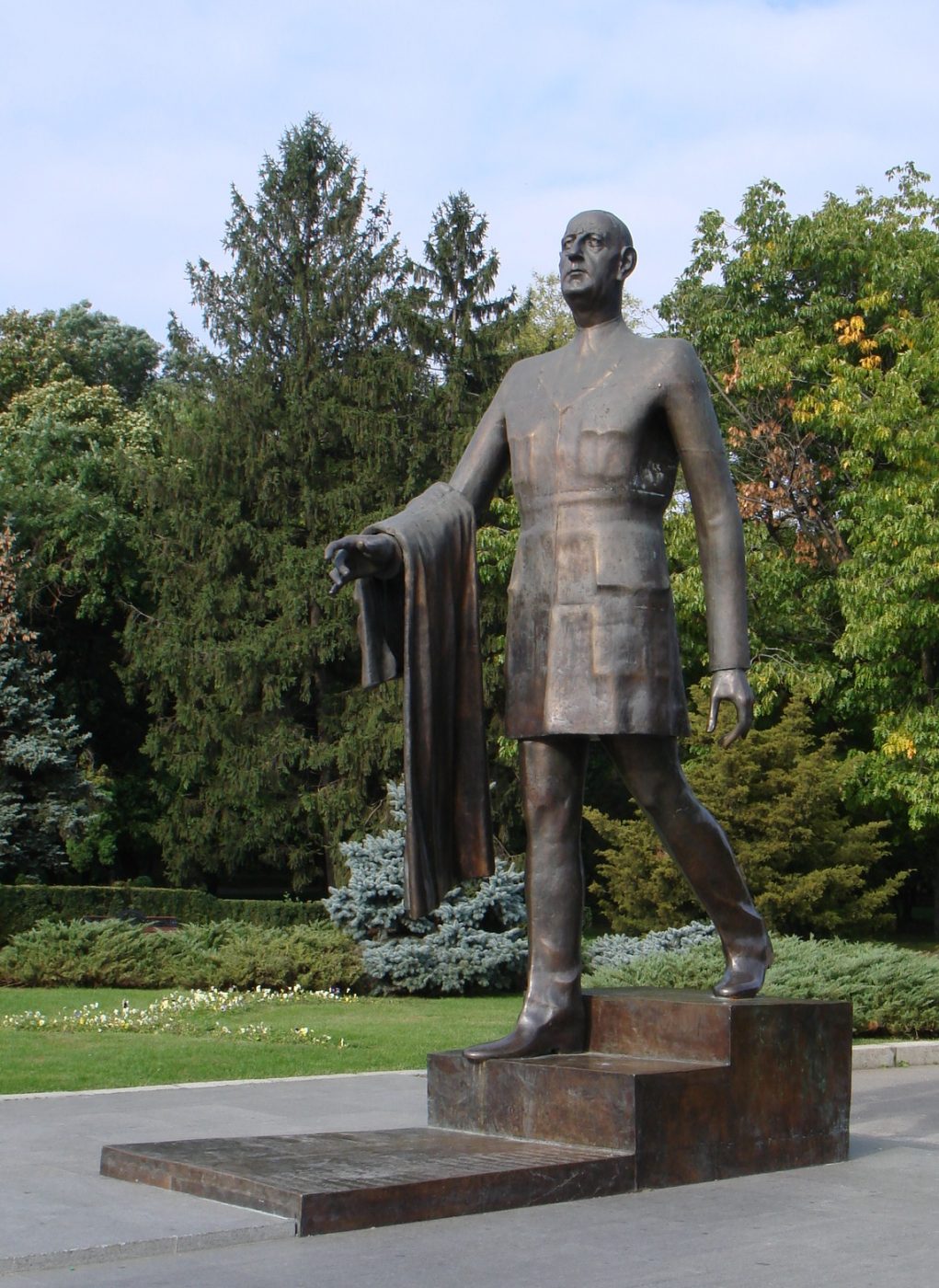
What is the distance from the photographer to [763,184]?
26.8m

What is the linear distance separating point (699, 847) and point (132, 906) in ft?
73.3

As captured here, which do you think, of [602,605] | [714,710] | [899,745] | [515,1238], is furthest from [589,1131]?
[899,745]

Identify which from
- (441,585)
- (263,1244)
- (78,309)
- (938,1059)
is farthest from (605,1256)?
(78,309)

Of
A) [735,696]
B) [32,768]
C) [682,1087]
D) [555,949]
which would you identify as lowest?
[682,1087]

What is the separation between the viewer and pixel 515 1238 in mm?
4875

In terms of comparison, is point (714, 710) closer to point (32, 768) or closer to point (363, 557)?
point (363, 557)

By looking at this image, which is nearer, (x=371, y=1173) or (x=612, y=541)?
(x=371, y=1173)

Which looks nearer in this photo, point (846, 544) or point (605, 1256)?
point (605, 1256)

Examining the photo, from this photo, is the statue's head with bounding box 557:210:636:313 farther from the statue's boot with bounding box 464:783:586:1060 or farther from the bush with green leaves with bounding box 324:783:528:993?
the bush with green leaves with bounding box 324:783:528:993

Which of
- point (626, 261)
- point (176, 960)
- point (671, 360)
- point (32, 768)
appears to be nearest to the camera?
point (671, 360)

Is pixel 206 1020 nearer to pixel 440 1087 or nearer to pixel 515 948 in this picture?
pixel 515 948

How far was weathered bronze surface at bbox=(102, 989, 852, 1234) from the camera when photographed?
16.9 feet

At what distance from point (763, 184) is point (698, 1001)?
22737 millimetres

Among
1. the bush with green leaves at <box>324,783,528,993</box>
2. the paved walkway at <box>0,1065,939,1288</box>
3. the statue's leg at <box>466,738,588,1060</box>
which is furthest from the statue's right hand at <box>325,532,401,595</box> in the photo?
the bush with green leaves at <box>324,783,528,993</box>
